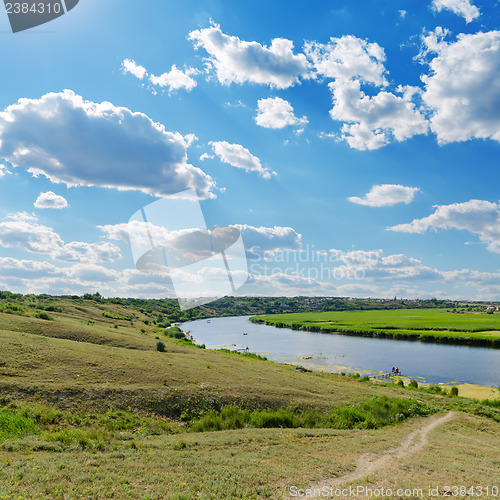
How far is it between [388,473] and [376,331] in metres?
103

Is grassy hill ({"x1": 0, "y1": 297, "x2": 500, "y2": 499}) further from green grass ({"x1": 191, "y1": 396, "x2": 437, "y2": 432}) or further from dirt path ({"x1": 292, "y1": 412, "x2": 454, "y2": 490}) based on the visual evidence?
dirt path ({"x1": 292, "y1": 412, "x2": 454, "y2": 490})

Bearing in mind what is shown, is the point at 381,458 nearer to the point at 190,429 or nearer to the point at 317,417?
the point at 317,417

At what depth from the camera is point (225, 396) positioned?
80.1 ft

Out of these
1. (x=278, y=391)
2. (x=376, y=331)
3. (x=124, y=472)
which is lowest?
(x=376, y=331)

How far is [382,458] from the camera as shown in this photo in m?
15.1

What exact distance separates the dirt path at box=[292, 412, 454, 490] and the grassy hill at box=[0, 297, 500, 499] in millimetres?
350

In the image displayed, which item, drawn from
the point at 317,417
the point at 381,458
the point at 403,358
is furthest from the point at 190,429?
the point at 403,358

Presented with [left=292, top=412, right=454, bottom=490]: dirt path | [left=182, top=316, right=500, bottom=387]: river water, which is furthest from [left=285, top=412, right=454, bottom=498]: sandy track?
[left=182, top=316, right=500, bottom=387]: river water

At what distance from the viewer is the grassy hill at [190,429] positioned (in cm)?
1111

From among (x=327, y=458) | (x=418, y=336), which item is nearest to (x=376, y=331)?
(x=418, y=336)

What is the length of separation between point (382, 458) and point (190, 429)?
10.3 metres

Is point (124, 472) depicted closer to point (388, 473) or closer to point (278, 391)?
point (388, 473)

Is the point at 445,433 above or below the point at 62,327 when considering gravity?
below

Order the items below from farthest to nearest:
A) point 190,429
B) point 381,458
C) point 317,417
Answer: point 317,417
point 190,429
point 381,458
